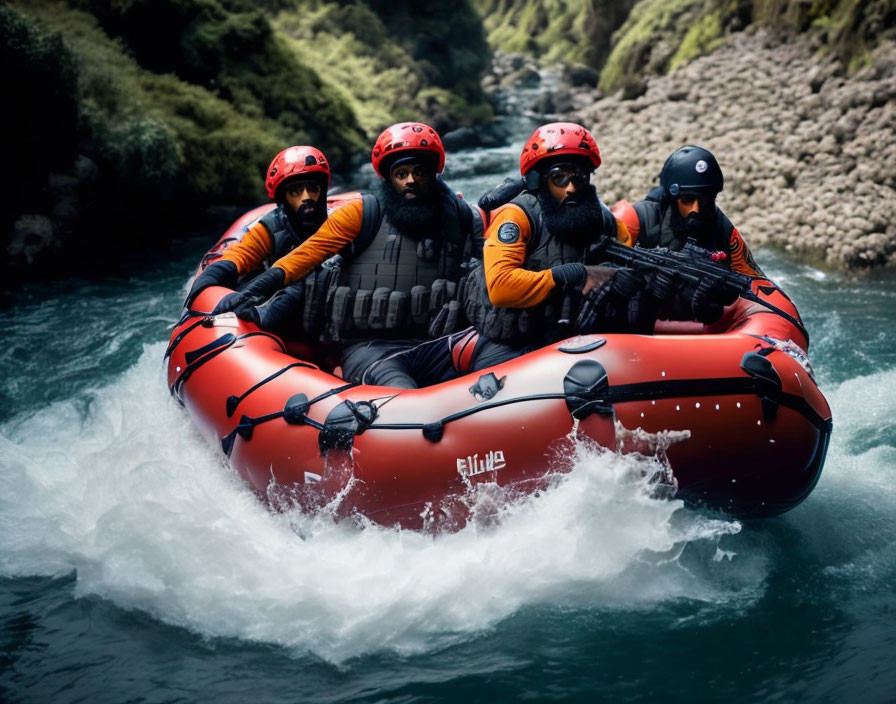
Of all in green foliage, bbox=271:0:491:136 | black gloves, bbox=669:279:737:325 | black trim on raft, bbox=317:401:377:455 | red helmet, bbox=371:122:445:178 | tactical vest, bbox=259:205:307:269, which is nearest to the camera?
black trim on raft, bbox=317:401:377:455

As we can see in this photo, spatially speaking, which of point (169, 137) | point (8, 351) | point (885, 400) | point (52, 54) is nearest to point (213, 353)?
→ point (8, 351)

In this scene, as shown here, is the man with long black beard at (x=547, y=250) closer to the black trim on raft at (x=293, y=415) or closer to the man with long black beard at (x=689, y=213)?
the man with long black beard at (x=689, y=213)

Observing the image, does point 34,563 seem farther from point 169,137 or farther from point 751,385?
point 169,137

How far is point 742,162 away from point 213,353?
8.29m

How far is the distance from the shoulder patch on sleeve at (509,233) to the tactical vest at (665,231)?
1050 mm

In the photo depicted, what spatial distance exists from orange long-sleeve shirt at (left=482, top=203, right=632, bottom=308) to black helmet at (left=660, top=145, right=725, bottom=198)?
1.08 metres

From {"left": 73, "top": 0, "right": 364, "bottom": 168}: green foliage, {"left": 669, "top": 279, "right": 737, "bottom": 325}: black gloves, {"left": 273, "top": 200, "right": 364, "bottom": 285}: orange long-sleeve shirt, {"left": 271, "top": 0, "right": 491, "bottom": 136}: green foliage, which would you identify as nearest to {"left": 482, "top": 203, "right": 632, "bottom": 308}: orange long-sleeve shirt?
{"left": 669, "top": 279, "right": 737, "bottom": 325}: black gloves

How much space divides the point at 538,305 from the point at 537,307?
5cm

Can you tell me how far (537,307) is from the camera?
13.0 ft

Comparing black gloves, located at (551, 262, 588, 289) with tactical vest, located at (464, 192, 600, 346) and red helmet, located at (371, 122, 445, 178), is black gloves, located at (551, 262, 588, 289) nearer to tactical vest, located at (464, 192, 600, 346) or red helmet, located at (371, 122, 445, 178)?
tactical vest, located at (464, 192, 600, 346)

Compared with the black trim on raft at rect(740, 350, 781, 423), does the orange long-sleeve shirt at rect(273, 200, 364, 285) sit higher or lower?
higher

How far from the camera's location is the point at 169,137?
10.4m

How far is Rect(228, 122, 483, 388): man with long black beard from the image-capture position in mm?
4367

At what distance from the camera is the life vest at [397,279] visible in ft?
14.5
